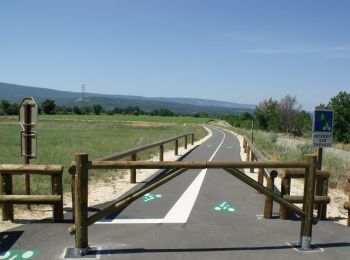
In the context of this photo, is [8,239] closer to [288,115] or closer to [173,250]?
[173,250]

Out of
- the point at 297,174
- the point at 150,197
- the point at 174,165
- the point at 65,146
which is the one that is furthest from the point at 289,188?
the point at 65,146

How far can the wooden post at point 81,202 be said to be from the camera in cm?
555

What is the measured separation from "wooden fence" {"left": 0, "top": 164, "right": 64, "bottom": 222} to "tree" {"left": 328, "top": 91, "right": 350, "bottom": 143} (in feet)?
248

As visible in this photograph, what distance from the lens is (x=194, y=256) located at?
18.5ft

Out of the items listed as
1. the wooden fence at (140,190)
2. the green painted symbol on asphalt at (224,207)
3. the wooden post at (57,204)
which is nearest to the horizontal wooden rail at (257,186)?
the wooden fence at (140,190)

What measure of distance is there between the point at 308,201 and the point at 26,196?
14.8ft

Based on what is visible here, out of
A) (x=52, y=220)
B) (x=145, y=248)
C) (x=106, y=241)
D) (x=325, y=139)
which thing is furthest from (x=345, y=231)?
(x=52, y=220)

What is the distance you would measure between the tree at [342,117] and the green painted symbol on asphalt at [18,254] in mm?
77133

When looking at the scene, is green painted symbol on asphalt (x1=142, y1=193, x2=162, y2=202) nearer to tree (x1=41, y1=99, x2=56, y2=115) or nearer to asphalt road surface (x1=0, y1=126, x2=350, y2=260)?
asphalt road surface (x1=0, y1=126, x2=350, y2=260)

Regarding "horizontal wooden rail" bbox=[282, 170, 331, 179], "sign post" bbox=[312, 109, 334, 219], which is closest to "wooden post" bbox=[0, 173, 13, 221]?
"horizontal wooden rail" bbox=[282, 170, 331, 179]

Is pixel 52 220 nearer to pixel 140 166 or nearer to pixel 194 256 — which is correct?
pixel 140 166

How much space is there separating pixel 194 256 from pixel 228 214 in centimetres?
263

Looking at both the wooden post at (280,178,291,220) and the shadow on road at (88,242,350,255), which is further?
the wooden post at (280,178,291,220)

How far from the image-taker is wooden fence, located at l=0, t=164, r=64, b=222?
23.5ft
